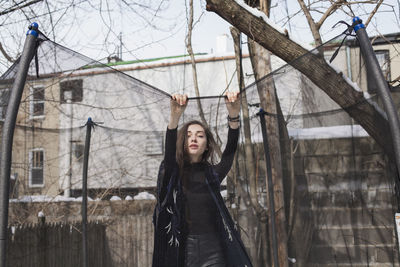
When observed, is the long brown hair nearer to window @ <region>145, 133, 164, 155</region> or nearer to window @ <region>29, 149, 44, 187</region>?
window @ <region>145, 133, 164, 155</region>

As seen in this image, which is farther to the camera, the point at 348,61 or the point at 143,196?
the point at 143,196

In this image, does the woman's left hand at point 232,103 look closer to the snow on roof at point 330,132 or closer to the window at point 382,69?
the snow on roof at point 330,132

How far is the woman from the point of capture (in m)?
1.72

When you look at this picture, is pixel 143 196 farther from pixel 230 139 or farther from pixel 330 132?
pixel 330 132

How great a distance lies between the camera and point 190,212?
1776 mm

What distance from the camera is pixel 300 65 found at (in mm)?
1837

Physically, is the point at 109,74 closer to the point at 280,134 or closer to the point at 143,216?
the point at 143,216

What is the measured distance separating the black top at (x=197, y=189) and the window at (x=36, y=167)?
2.78 feet

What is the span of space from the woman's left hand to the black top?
0.10 metres

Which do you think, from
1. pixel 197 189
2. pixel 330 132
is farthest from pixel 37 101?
pixel 330 132

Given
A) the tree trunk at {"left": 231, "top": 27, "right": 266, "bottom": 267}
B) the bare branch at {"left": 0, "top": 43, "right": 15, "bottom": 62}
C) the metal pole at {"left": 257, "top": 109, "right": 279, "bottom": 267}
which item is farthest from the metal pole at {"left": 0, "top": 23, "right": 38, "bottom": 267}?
the bare branch at {"left": 0, "top": 43, "right": 15, "bottom": 62}

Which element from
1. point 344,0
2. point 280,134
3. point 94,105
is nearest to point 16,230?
point 94,105

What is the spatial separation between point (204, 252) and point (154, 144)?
30.2 inches

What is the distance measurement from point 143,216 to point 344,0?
2.84 metres
